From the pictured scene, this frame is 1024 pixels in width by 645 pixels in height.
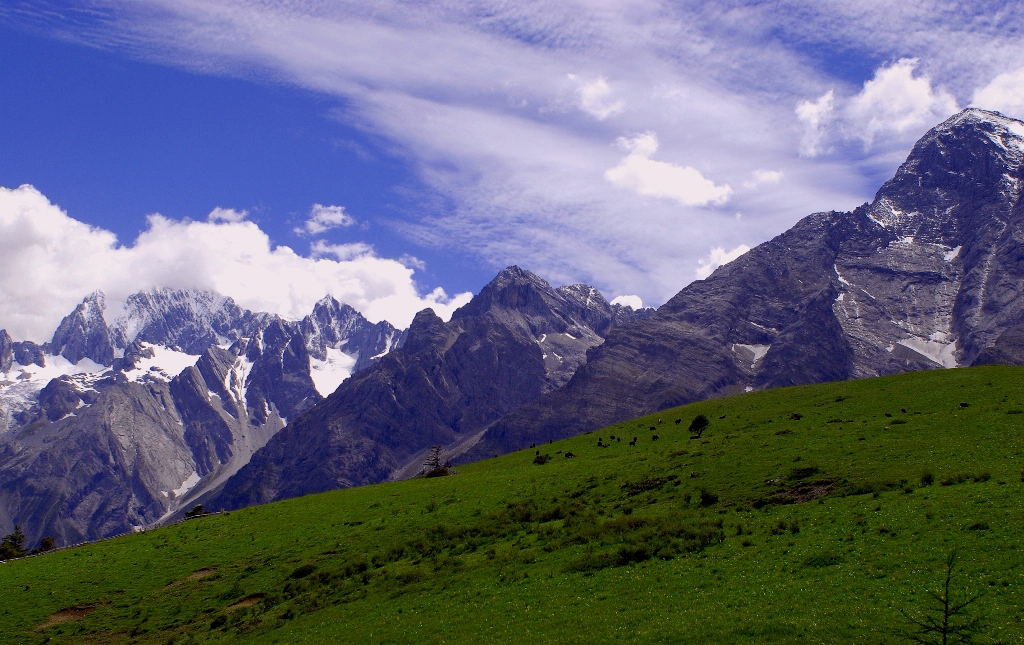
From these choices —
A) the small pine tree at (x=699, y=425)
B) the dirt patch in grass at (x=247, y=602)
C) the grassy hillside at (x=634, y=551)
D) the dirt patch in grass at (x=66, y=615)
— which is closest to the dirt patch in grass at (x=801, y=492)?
the grassy hillside at (x=634, y=551)

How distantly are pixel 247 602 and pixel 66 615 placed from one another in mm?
13478

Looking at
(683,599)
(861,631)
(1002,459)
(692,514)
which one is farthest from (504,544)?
(1002,459)

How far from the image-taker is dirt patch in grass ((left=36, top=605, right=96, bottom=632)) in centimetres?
5097

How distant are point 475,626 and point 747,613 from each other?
12.4 meters

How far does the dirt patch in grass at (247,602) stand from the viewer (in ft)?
161

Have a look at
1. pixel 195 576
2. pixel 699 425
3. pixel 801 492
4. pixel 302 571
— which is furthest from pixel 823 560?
pixel 699 425

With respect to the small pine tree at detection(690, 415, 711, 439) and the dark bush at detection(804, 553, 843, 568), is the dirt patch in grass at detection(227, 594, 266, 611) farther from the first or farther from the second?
the small pine tree at detection(690, 415, 711, 439)

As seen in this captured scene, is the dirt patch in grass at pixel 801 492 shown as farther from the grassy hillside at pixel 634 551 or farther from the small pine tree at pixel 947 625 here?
the small pine tree at pixel 947 625

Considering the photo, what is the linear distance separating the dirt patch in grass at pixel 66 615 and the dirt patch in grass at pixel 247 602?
11.5m

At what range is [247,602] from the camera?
1966 inches

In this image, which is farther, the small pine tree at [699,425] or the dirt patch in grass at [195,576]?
the small pine tree at [699,425]

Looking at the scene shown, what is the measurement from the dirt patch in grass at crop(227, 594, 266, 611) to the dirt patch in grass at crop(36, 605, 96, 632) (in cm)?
1155

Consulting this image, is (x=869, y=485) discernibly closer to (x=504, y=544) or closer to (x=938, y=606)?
(x=938, y=606)

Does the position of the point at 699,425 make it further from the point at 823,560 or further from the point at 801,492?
the point at 823,560
